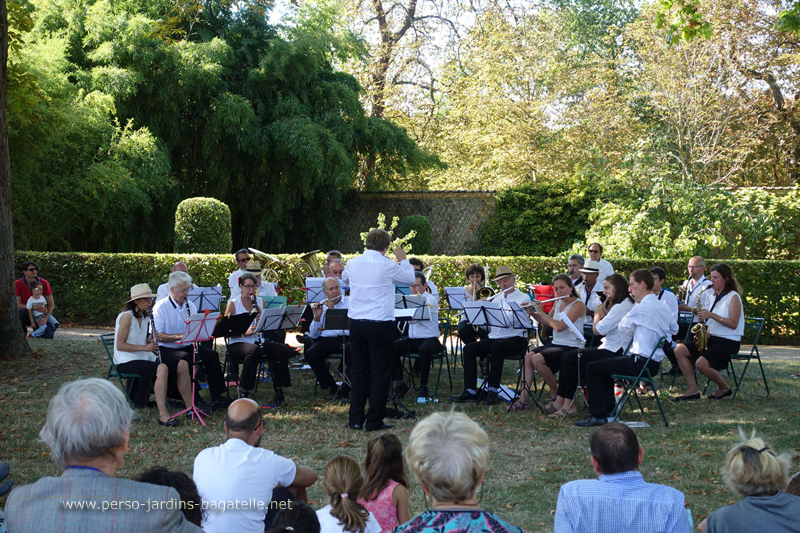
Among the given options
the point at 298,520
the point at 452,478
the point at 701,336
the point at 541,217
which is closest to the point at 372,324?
the point at 298,520

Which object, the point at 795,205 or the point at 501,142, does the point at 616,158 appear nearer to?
the point at 501,142

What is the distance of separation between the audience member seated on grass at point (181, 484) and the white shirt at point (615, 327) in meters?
5.08

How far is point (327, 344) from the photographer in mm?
8141

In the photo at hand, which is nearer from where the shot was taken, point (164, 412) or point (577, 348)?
point (164, 412)

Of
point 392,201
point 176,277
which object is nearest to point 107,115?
point 392,201

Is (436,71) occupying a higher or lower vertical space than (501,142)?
higher

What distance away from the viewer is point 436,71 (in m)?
25.0

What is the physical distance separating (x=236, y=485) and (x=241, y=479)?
0.10 ft

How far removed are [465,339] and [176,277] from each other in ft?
11.5

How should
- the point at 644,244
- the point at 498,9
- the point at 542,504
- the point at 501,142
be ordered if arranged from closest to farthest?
1. the point at 542,504
2. the point at 644,244
3. the point at 501,142
4. the point at 498,9

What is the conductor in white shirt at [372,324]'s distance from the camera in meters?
6.46

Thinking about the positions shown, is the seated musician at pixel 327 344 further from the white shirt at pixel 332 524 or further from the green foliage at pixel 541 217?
the green foliage at pixel 541 217

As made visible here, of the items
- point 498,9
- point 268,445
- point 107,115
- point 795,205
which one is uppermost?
point 498,9

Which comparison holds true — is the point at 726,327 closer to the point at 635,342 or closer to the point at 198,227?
the point at 635,342
